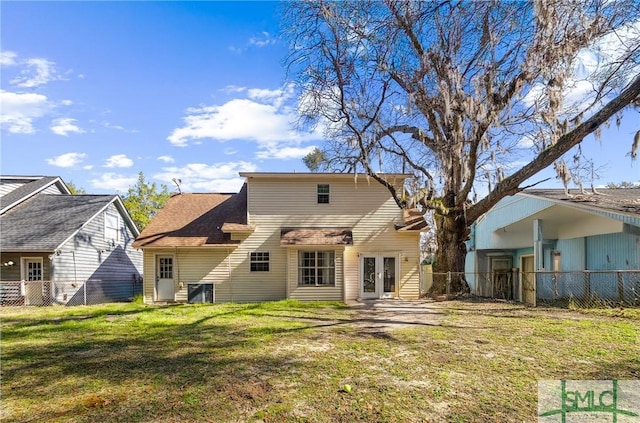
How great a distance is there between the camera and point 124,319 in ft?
34.6

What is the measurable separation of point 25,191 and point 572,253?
25.0 meters

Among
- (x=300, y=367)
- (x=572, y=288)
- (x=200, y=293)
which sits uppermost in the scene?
(x=300, y=367)

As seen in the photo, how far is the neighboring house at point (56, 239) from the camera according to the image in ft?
51.4

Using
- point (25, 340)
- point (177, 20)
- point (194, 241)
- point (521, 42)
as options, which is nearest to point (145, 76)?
point (177, 20)

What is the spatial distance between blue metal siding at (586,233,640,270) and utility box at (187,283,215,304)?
14.3 meters

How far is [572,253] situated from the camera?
15.6m

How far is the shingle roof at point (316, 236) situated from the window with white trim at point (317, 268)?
66cm

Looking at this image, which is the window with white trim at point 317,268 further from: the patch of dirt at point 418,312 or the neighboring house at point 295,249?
the patch of dirt at point 418,312

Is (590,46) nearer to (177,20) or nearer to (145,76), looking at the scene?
(177,20)

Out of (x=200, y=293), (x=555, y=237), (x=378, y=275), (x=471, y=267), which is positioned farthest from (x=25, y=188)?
(x=555, y=237)

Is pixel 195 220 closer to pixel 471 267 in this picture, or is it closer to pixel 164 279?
pixel 164 279

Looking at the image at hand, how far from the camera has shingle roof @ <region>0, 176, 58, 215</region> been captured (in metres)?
18.5

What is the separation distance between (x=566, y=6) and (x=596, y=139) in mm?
3794

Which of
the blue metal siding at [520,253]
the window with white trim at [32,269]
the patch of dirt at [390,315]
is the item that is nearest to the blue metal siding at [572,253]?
the blue metal siding at [520,253]
